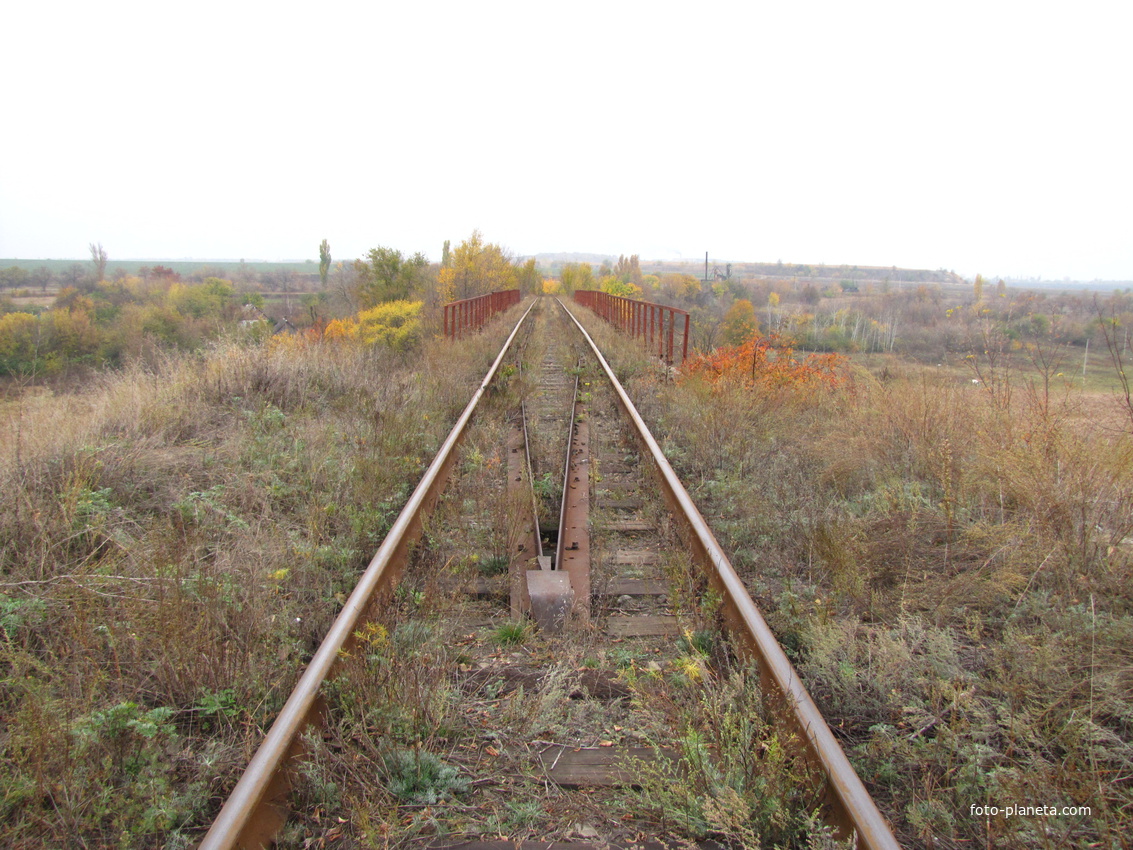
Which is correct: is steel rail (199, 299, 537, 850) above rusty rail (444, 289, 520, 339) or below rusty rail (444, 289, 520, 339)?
below

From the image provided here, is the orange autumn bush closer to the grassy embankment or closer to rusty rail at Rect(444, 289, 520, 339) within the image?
the grassy embankment

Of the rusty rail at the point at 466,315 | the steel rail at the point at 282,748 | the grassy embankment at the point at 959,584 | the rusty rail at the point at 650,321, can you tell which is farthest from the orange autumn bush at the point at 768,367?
the steel rail at the point at 282,748

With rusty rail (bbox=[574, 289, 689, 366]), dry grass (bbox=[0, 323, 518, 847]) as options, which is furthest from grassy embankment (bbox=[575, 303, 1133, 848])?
rusty rail (bbox=[574, 289, 689, 366])

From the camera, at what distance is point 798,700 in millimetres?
2262

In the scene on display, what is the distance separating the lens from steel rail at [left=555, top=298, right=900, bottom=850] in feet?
5.85

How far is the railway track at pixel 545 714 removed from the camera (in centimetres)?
198

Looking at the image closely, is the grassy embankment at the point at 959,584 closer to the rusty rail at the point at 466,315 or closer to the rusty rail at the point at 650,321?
the rusty rail at the point at 650,321

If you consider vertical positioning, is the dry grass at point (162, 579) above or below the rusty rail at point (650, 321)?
below

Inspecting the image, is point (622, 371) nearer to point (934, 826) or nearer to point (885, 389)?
point (885, 389)

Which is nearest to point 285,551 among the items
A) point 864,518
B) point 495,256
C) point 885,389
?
point 864,518

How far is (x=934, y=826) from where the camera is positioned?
2.03 metres

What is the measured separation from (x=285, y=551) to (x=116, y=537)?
0.98 meters

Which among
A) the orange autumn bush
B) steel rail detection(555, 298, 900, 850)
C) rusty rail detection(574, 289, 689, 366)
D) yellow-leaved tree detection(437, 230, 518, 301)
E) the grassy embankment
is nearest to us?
steel rail detection(555, 298, 900, 850)

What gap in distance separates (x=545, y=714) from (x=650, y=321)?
12.2 m
